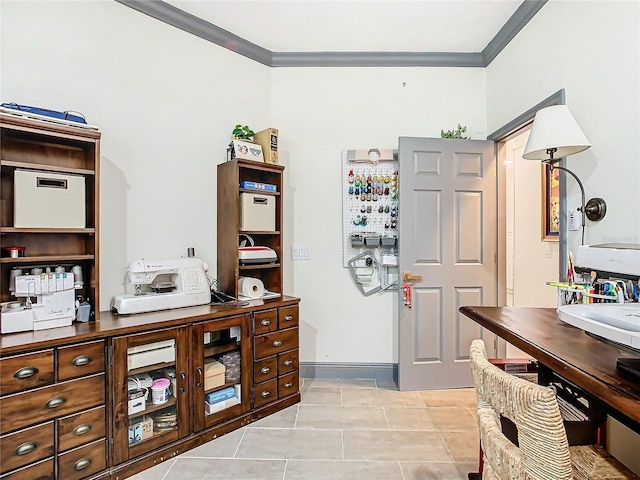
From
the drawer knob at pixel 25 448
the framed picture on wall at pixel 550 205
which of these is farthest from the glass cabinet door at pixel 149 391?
the framed picture on wall at pixel 550 205

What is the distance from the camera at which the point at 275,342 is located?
2.55m

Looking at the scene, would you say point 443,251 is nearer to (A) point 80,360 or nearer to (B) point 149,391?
(B) point 149,391

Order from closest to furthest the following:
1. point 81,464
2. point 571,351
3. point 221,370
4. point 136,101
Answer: point 571,351 → point 81,464 → point 221,370 → point 136,101

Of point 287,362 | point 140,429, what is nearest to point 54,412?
point 140,429

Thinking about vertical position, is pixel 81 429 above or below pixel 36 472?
above

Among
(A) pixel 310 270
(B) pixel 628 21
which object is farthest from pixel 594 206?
(A) pixel 310 270

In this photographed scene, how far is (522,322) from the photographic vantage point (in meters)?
1.47

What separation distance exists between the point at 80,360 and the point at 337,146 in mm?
2464

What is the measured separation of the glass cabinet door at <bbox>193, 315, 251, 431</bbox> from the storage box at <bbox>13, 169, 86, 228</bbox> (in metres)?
0.91

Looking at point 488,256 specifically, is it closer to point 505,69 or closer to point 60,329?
point 505,69

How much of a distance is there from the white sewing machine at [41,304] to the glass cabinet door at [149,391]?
1.08ft

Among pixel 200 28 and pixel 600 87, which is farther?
pixel 200 28

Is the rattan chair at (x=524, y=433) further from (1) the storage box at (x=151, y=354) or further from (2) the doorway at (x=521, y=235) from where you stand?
(2) the doorway at (x=521, y=235)

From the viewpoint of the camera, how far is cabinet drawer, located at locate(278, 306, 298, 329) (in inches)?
102
